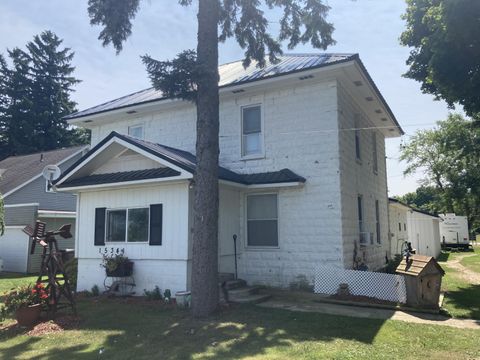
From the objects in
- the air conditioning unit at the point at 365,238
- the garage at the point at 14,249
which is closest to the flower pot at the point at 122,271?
the air conditioning unit at the point at 365,238

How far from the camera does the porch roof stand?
1112cm

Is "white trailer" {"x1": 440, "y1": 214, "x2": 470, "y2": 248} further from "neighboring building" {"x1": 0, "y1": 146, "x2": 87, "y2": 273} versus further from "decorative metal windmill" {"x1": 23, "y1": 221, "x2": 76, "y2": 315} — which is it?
"decorative metal windmill" {"x1": 23, "y1": 221, "x2": 76, "y2": 315}

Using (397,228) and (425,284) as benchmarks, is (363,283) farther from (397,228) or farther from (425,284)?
(397,228)

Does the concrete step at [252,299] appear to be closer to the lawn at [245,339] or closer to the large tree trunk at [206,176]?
the lawn at [245,339]

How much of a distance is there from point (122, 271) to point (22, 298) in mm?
2883

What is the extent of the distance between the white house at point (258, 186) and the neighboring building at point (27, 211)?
10.4 meters

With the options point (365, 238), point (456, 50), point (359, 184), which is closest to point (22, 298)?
point (365, 238)

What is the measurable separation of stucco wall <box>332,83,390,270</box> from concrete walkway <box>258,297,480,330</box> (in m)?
2.22

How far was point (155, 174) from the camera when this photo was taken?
11.4 m

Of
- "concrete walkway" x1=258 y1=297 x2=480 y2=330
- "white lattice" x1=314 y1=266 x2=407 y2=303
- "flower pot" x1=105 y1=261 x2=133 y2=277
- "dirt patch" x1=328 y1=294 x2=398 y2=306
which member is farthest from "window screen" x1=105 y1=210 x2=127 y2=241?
"dirt patch" x1=328 y1=294 x2=398 y2=306

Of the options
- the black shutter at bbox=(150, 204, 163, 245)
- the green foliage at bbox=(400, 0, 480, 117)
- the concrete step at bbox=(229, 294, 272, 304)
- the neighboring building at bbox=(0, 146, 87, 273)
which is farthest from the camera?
the neighboring building at bbox=(0, 146, 87, 273)

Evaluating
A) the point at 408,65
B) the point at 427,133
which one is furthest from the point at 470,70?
the point at 427,133

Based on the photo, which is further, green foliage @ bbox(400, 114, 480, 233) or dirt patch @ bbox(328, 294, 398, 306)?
green foliage @ bbox(400, 114, 480, 233)

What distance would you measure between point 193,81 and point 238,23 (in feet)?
10.4
